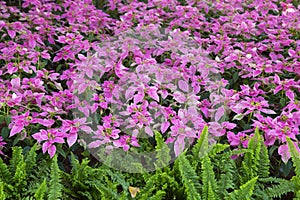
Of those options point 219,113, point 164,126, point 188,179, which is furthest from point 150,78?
point 188,179

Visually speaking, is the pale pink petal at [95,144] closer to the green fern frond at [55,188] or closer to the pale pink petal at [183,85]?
the green fern frond at [55,188]

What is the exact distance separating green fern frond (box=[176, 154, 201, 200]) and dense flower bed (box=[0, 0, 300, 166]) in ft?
0.65

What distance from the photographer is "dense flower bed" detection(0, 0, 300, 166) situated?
104 inches

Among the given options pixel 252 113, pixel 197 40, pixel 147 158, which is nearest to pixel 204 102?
pixel 252 113

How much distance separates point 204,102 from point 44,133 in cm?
107

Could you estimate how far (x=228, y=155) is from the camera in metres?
2.53

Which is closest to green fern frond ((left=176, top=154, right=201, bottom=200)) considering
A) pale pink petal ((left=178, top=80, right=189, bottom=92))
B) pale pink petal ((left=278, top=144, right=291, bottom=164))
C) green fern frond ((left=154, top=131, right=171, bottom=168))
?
green fern frond ((left=154, top=131, right=171, bottom=168))

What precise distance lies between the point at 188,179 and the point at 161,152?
0.25 m

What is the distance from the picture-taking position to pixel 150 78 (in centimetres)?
294

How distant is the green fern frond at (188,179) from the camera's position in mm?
2273

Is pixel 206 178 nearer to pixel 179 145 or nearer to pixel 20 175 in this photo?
pixel 179 145

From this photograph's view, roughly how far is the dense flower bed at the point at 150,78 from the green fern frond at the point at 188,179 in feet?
0.65

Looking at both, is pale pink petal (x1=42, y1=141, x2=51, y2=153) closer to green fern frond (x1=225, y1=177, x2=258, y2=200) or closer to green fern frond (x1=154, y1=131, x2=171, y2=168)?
green fern frond (x1=154, y1=131, x2=171, y2=168)

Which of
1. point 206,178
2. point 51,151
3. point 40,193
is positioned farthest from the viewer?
point 51,151
